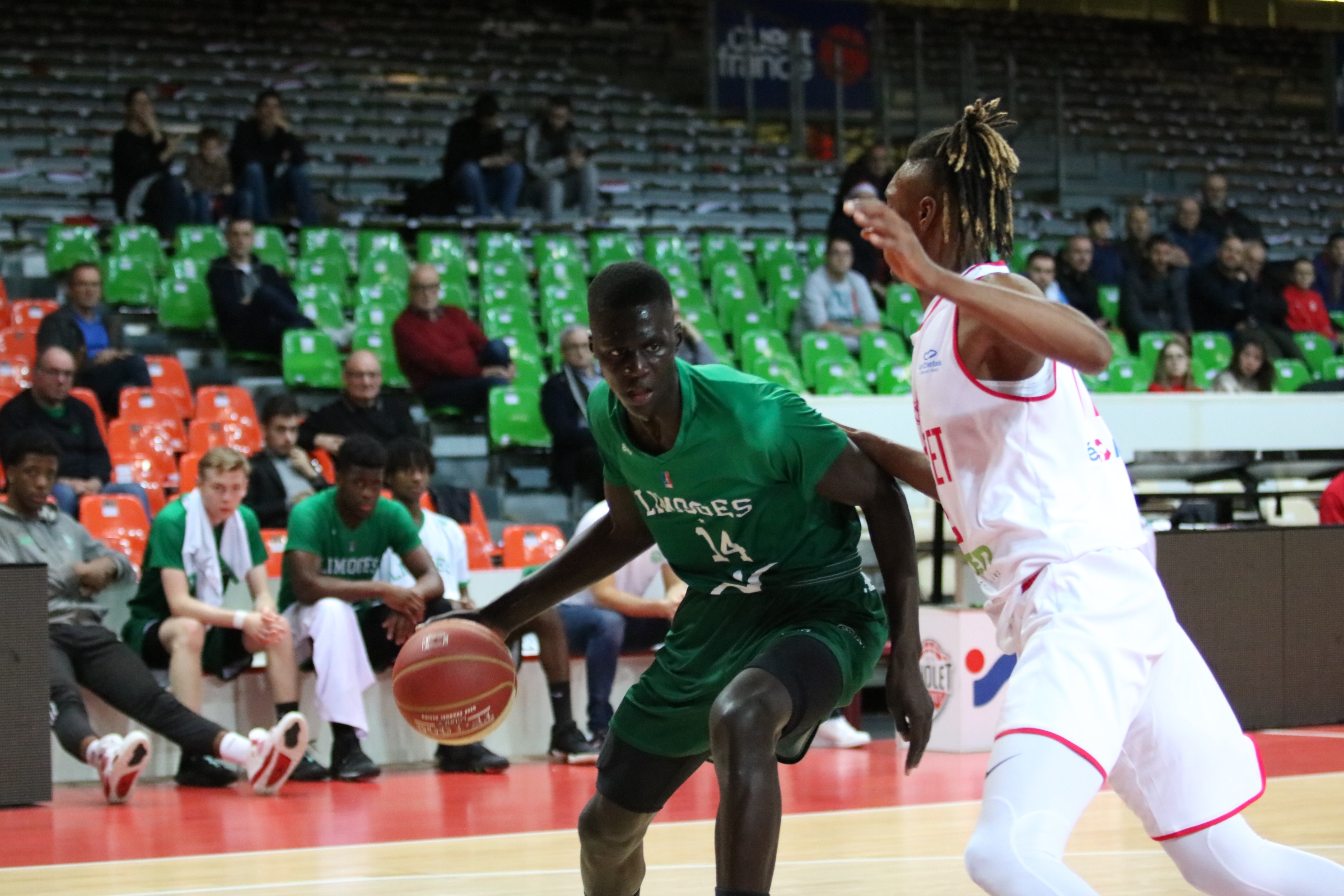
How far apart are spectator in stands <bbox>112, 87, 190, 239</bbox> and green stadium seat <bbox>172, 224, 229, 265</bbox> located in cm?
41

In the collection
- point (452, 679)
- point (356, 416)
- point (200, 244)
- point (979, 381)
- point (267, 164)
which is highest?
point (979, 381)

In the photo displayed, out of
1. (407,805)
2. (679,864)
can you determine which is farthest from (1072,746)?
(407,805)

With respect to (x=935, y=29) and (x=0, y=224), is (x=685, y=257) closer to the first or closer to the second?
(x=0, y=224)

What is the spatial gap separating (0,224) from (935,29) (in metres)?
12.6

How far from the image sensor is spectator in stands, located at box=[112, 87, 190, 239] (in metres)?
12.2

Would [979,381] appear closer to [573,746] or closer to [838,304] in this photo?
[573,746]

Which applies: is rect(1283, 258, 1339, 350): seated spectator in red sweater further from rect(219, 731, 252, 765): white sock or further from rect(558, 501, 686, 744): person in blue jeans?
Answer: rect(219, 731, 252, 765): white sock

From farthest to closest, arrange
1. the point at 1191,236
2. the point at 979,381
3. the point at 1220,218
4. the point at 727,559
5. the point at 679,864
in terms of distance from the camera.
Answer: the point at 1220,218
the point at 1191,236
the point at 679,864
the point at 727,559
the point at 979,381

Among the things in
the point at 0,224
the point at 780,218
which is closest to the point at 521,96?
the point at 780,218

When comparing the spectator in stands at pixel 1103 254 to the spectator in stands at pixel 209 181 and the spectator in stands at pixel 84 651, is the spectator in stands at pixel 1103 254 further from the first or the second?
the spectator in stands at pixel 84 651

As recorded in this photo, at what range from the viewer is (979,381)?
9.64 ft

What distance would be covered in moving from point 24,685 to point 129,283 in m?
5.45

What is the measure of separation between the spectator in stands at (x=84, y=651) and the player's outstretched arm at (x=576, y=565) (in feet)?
10.1

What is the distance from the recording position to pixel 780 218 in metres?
15.6
